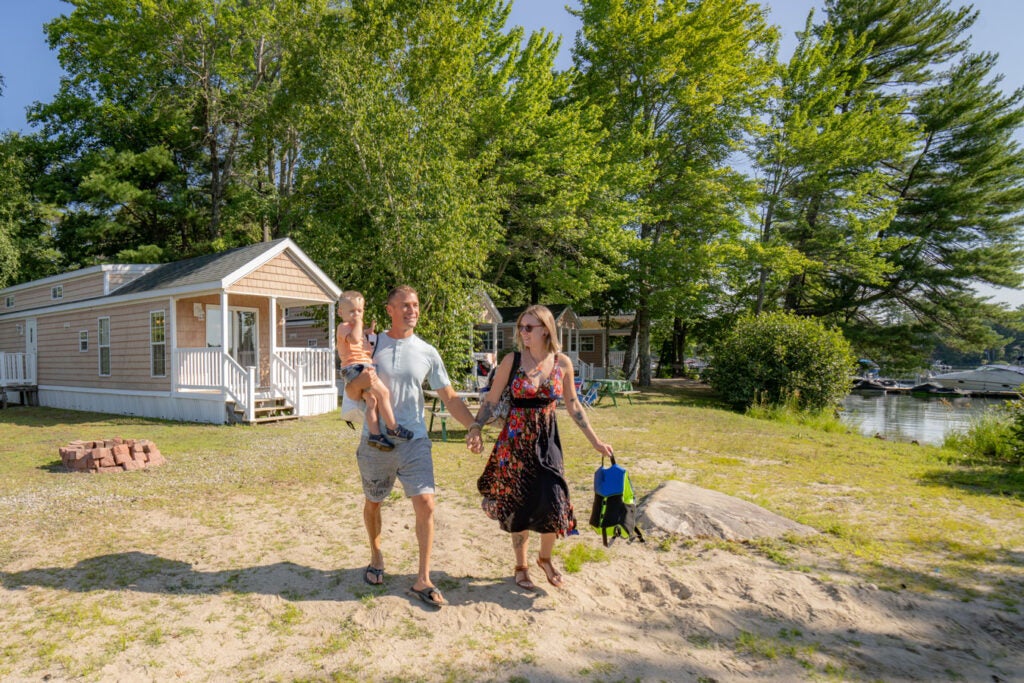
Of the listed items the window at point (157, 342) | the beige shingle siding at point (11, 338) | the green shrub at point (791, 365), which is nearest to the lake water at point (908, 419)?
the green shrub at point (791, 365)

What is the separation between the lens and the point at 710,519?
511 cm

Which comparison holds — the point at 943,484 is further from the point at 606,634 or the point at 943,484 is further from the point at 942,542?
the point at 606,634

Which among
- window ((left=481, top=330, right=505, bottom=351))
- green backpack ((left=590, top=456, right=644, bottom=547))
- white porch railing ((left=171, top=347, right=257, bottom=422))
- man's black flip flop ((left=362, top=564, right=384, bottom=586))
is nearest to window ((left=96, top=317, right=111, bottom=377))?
white porch railing ((left=171, top=347, right=257, bottom=422))

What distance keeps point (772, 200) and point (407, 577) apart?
90.0ft

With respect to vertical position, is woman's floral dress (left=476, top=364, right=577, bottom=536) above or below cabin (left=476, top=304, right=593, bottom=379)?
below

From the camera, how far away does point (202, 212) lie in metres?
28.5

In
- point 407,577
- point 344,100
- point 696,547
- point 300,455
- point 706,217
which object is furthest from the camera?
point 706,217

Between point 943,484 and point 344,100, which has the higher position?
point 344,100

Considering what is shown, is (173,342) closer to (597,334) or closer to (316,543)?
(316,543)

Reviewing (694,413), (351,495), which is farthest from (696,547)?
(694,413)

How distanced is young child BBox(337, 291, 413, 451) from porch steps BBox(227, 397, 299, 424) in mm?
10342

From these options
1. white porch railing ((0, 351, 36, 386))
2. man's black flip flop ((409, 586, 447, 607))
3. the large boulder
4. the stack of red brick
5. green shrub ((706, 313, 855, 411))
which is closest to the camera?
man's black flip flop ((409, 586, 447, 607))

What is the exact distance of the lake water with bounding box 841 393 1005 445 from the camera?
1558 cm

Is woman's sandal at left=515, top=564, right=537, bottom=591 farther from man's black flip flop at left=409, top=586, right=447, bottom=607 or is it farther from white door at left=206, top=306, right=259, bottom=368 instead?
white door at left=206, top=306, right=259, bottom=368
